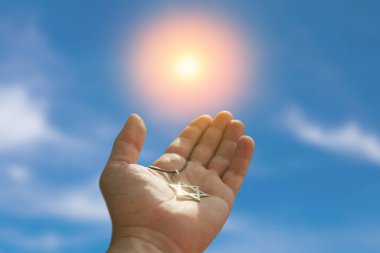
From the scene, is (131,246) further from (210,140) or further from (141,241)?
(210,140)

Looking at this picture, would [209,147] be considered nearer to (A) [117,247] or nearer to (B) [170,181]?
(B) [170,181]

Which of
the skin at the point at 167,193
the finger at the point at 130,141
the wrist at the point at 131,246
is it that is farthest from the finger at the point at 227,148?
the wrist at the point at 131,246

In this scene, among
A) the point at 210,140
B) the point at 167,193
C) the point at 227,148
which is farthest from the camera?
the point at 210,140

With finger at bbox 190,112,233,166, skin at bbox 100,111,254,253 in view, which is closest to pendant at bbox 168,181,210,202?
skin at bbox 100,111,254,253

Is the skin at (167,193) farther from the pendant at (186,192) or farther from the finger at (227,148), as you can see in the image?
the pendant at (186,192)

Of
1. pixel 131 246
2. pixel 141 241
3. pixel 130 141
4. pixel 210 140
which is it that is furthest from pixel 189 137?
pixel 131 246

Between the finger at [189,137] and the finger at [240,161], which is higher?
the finger at [189,137]

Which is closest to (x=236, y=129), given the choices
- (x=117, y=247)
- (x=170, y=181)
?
(x=170, y=181)
